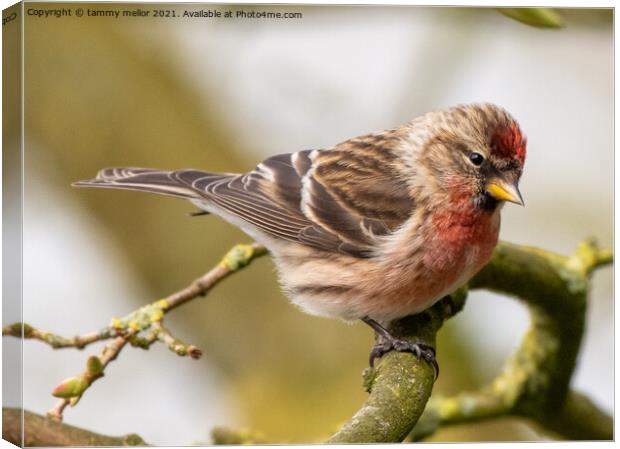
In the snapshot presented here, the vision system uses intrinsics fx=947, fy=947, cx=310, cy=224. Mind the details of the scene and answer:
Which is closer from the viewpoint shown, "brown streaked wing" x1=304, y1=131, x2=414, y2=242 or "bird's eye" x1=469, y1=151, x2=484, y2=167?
"bird's eye" x1=469, y1=151, x2=484, y2=167

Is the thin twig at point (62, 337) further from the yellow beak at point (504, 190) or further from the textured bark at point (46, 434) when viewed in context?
the yellow beak at point (504, 190)

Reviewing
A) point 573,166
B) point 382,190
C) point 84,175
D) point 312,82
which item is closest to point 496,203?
point 382,190

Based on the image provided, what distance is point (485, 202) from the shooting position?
2.52 m

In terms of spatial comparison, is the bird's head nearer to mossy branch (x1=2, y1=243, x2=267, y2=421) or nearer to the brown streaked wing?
the brown streaked wing

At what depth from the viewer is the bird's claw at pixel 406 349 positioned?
2.33 metres

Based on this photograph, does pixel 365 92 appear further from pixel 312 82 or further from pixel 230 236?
pixel 230 236

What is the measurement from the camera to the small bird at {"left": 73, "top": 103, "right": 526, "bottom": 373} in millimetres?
2504

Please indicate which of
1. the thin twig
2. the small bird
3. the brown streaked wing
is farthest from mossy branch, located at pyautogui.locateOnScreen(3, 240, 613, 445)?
the brown streaked wing

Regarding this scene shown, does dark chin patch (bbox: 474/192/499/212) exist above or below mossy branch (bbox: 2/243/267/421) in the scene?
above

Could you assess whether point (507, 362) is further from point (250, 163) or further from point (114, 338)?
point (114, 338)

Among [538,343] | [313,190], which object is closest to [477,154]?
[313,190]

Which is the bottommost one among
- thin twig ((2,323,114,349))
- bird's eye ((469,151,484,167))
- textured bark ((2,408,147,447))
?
textured bark ((2,408,147,447))

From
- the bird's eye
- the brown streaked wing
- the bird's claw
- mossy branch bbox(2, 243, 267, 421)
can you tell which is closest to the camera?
mossy branch bbox(2, 243, 267, 421)

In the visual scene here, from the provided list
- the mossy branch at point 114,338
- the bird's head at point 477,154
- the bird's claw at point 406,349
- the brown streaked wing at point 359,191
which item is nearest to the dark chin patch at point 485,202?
the bird's head at point 477,154
